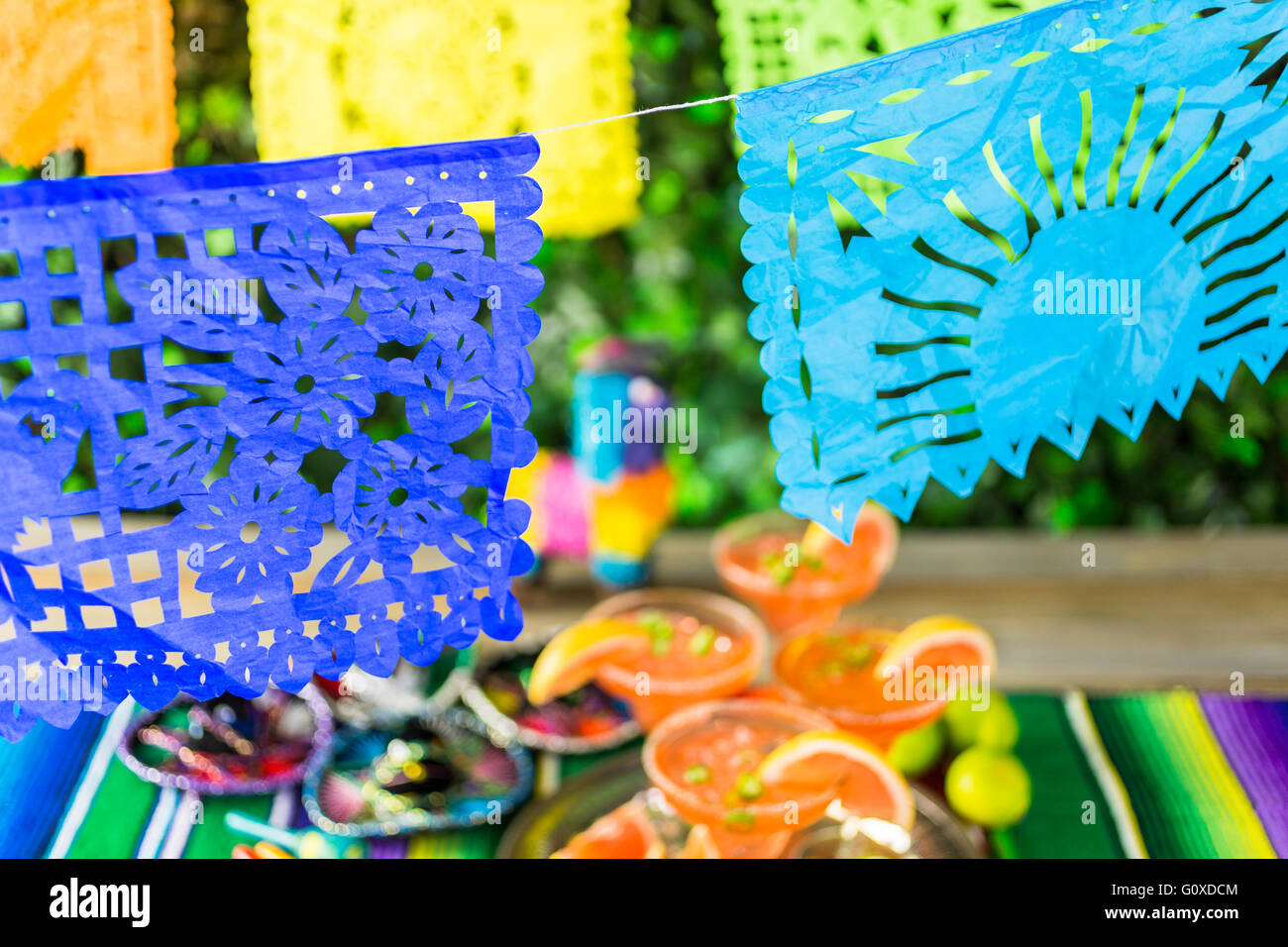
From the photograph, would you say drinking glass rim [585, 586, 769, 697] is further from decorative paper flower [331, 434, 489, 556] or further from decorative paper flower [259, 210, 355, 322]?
decorative paper flower [259, 210, 355, 322]

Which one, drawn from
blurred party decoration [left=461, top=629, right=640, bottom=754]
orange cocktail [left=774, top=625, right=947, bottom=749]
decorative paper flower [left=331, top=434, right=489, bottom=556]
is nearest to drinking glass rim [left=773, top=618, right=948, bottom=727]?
orange cocktail [left=774, top=625, right=947, bottom=749]

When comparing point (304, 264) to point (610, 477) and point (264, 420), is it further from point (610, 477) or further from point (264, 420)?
point (610, 477)

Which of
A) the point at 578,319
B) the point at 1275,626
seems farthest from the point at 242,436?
the point at 1275,626

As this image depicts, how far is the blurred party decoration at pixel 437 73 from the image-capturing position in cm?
84

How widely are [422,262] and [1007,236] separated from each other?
1.43 feet

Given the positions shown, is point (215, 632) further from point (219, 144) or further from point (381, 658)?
point (219, 144)

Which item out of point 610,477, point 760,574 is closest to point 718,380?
point 610,477

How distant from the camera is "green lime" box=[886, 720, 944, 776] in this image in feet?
3.34

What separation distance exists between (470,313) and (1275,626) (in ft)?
4.02

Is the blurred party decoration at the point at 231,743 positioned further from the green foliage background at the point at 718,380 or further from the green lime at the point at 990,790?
the green foliage background at the point at 718,380

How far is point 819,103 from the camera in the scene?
2.43 feet

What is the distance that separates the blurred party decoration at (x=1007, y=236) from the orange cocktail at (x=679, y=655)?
0.30 meters

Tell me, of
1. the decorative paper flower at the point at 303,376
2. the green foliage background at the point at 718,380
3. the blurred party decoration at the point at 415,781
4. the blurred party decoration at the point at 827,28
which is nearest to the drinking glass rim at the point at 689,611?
the blurred party decoration at the point at 415,781

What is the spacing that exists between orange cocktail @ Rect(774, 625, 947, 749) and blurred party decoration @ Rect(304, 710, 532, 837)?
0.94 ft
